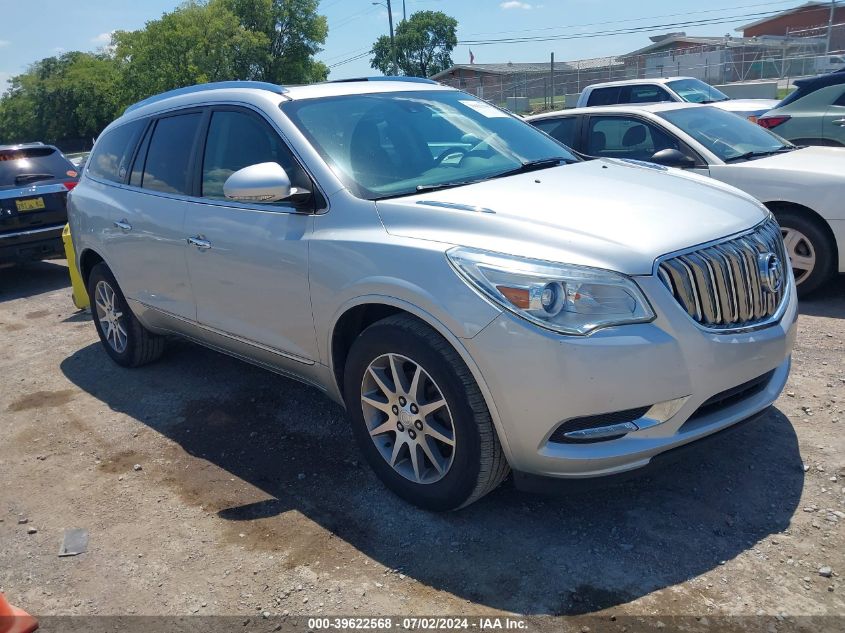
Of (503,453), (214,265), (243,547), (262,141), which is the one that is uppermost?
(262,141)

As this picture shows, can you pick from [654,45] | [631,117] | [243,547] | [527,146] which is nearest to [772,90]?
[631,117]

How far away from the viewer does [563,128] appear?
736 cm

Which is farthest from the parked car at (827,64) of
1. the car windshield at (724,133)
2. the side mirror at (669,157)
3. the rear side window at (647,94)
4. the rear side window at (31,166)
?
the rear side window at (31,166)

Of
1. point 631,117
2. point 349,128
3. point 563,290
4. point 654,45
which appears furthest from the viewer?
point 654,45

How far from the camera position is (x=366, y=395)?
3.37 m

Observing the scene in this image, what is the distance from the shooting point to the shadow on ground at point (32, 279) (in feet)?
30.0

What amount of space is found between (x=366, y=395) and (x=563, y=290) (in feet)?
3.65

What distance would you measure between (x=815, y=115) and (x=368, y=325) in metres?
7.99

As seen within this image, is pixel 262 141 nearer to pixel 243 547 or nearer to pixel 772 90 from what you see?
pixel 243 547

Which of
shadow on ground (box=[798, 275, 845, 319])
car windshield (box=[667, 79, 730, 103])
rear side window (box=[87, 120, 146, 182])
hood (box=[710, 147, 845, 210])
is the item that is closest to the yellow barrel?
rear side window (box=[87, 120, 146, 182])

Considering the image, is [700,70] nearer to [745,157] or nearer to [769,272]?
[745,157]

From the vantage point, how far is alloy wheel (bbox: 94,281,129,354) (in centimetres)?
554

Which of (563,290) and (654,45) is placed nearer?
(563,290)

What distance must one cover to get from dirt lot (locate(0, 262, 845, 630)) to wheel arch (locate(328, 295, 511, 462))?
0.53 metres
